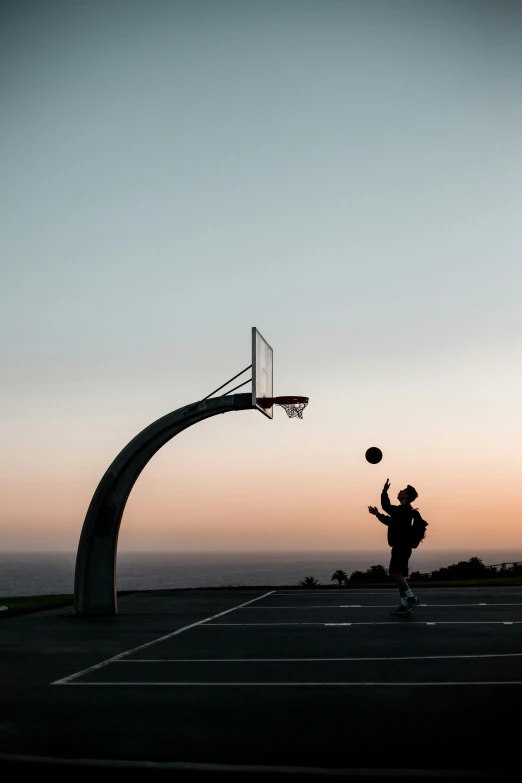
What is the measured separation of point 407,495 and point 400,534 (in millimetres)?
659

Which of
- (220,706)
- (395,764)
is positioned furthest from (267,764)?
(220,706)

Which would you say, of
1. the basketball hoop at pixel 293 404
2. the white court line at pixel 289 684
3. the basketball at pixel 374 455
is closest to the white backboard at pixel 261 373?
the basketball hoop at pixel 293 404

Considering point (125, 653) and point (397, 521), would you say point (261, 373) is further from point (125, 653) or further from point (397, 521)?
point (125, 653)

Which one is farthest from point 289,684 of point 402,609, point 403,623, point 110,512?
point 110,512

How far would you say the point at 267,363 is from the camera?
60.2 feet

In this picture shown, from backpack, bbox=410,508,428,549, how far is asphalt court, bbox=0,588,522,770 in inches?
47.8

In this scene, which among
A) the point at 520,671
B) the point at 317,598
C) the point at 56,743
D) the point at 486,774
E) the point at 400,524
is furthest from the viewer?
the point at 317,598

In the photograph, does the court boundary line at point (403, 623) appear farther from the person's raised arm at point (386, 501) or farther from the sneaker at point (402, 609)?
the person's raised arm at point (386, 501)

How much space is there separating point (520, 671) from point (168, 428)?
29.1 ft

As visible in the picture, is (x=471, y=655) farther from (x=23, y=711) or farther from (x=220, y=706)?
(x=23, y=711)

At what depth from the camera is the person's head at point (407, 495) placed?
13836 millimetres

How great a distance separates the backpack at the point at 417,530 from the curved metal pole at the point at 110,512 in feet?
13.9

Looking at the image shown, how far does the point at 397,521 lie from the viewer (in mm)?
13789

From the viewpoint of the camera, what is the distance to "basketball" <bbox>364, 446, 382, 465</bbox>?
52.2 feet
